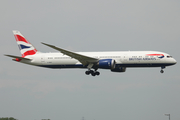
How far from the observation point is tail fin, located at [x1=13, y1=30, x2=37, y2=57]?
218 ft

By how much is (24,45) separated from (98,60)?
17611 millimetres

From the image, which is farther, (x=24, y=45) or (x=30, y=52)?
(x=24, y=45)

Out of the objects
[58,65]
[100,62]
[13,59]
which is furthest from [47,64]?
[100,62]

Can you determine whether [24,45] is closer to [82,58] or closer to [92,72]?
[82,58]

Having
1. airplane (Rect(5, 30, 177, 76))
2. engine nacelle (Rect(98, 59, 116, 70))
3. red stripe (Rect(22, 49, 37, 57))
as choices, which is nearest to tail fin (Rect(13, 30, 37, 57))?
red stripe (Rect(22, 49, 37, 57))

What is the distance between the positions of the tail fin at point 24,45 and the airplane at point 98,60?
132 cm

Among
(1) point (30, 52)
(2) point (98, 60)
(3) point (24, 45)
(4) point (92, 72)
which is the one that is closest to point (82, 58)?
(2) point (98, 60)

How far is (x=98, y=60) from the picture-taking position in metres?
59.1

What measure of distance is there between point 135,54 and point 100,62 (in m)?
6.45

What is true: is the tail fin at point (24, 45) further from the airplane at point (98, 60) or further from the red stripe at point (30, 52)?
the airplane at point (98, 60)

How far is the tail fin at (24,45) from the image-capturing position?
218 ft

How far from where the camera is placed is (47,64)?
6275 centimetres

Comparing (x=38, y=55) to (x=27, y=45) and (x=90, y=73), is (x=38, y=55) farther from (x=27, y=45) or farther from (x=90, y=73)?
(x=90, y=73)

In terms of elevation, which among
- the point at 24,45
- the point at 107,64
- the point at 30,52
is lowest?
the point at 107,64
